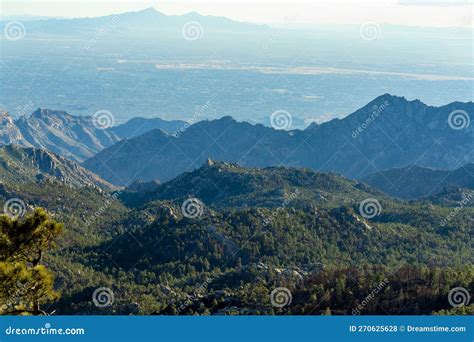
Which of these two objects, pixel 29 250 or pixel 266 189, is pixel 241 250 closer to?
pixel 266 189

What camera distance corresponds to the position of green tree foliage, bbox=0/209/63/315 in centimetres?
3409

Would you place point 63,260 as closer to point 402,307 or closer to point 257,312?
point 257,312

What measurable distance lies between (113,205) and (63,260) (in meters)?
78.8

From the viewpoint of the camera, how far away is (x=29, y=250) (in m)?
35.5

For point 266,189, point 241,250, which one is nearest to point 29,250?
point 241,250

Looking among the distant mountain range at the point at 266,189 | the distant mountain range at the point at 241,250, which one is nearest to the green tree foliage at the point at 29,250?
the distant mountain range at the point at 241,250

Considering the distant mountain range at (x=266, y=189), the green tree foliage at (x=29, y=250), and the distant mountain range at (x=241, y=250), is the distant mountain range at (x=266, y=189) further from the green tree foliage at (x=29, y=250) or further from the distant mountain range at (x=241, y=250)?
the green tree foliage at (x=29, y=250)

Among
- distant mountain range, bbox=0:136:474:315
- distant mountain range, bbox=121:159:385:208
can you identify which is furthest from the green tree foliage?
distant mountain range, bbox=121:159:385:208

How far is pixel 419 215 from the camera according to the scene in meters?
138

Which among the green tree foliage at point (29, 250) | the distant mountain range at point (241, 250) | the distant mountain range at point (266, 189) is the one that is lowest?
the distant mountain range at point (266, 189)

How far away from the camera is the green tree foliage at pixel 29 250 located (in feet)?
112

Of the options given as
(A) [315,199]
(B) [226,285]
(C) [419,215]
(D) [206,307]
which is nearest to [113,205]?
(A) [315,199]

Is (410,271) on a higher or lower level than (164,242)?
higher

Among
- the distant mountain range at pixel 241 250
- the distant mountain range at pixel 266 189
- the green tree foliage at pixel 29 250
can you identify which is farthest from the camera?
the distant mountain range at pixel 266 189
